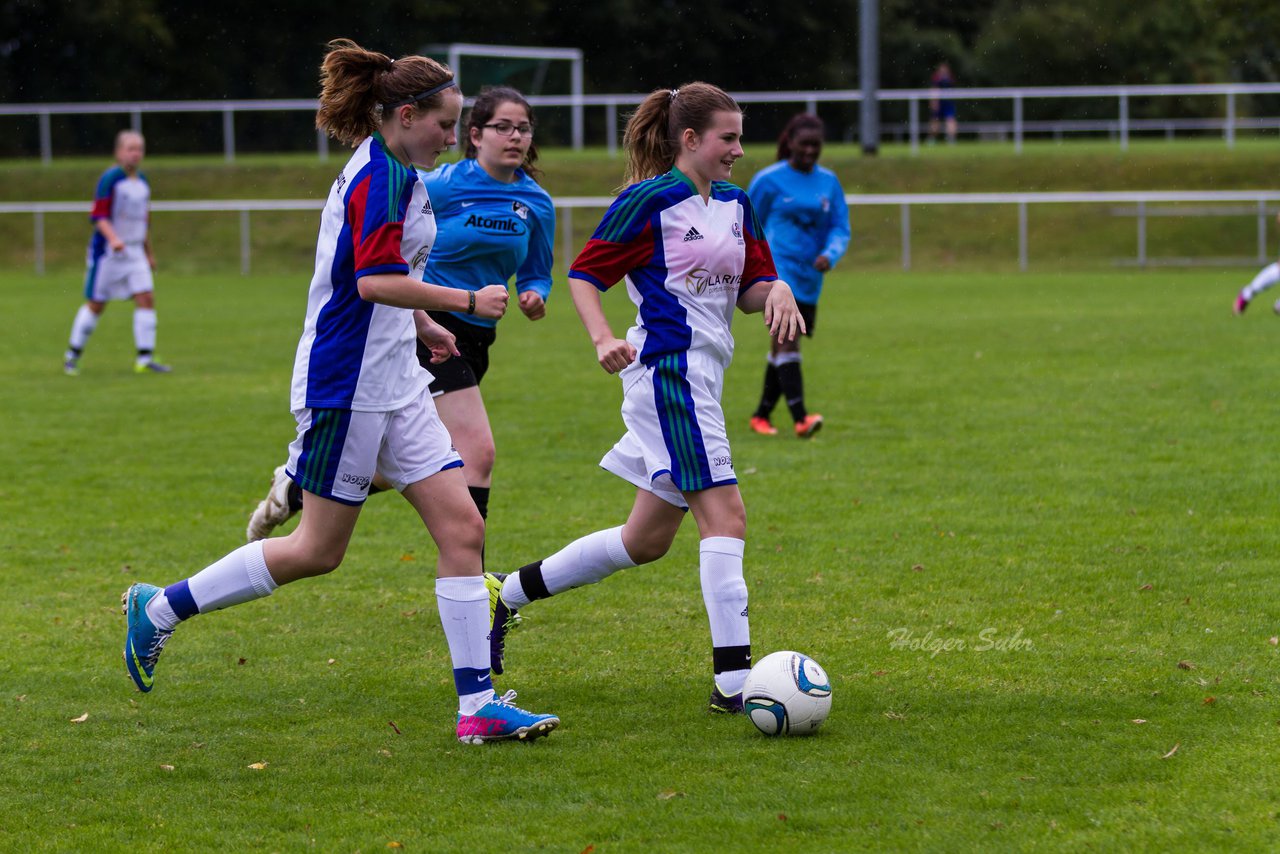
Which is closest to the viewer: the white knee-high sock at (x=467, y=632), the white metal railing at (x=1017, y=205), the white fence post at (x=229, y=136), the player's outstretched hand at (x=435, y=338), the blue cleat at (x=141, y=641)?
the white knee-high sock at (x=467, y=632)

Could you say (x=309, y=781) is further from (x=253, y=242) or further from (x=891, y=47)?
(x=891, y=47)

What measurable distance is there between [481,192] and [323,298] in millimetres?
1601

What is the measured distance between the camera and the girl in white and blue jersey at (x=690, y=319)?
460cm

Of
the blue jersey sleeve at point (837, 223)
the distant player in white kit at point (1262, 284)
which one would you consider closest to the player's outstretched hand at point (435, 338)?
the blue jersey sleeve at point (837, 223)

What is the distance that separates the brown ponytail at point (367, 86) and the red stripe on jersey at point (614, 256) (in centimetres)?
67

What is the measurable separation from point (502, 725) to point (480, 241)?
2.09 m

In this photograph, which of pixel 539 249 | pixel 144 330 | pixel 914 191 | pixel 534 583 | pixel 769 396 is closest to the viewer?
pixel 534 583

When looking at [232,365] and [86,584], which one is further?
[232,365]

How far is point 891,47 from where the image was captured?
1961 inches

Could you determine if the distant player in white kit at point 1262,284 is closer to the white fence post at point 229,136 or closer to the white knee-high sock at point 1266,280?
the white knee-high sock at point 1266,280

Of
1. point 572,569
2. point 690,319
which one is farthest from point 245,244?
point 690,319

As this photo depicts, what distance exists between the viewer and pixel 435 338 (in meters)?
4.82

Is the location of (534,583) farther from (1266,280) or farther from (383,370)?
(1266,280)

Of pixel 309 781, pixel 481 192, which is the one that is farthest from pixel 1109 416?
pixel 309 781
